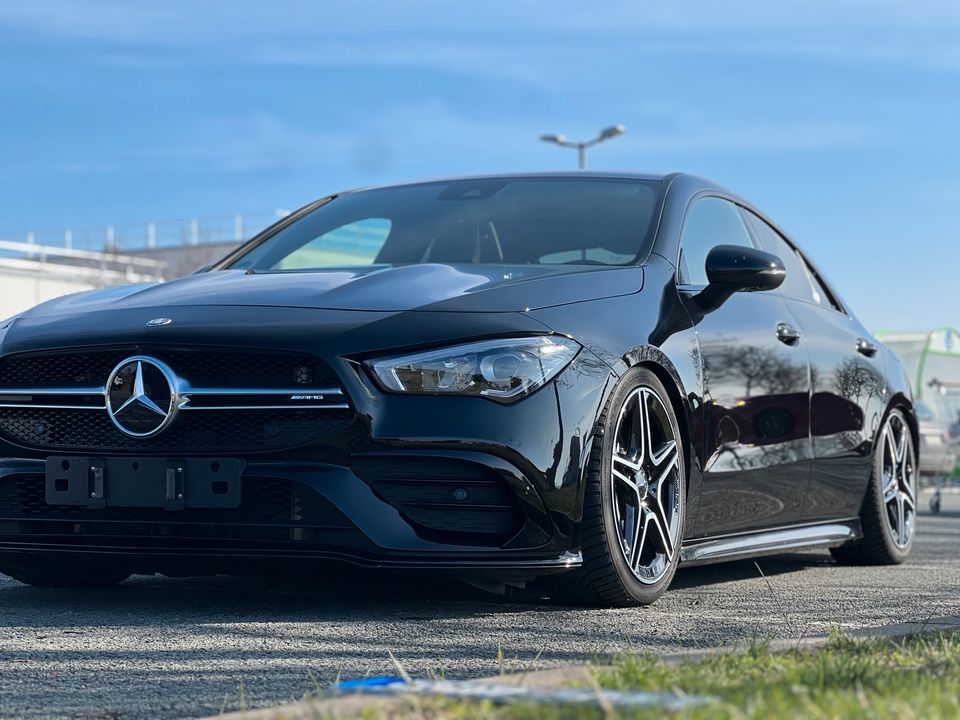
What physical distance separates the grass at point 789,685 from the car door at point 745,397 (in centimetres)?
184

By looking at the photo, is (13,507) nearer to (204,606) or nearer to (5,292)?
(204,606)

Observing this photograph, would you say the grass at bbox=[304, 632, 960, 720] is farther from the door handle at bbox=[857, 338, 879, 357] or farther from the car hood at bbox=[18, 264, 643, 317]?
the door handle at bbox=[857, 338, 879, 357]

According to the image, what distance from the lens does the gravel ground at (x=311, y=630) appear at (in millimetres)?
3379

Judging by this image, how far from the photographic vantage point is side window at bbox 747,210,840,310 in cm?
677

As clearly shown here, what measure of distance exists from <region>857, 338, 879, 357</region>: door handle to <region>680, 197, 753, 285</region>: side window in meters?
0.90

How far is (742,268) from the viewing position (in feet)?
17.7

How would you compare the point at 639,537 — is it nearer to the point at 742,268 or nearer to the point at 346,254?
the point at 742,268

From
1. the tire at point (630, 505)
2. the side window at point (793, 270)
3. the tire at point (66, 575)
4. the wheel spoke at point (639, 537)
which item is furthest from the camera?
the side window at point (793, 270)

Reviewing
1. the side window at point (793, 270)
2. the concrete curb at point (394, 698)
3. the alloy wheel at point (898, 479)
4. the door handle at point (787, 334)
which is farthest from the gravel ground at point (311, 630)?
the side window at point (793, 270)

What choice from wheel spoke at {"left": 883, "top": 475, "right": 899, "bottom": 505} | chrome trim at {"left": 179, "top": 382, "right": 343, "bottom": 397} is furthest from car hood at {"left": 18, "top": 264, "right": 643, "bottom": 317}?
wheel spoke at {"left": 883, "top": 475, "right": 899, "bottom": 505}

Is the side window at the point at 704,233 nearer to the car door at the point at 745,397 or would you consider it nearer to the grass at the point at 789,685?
the car door at the point at 745,397

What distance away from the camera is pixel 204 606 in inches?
188

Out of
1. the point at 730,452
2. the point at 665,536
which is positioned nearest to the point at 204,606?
the point at 665,536

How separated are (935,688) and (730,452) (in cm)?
283
